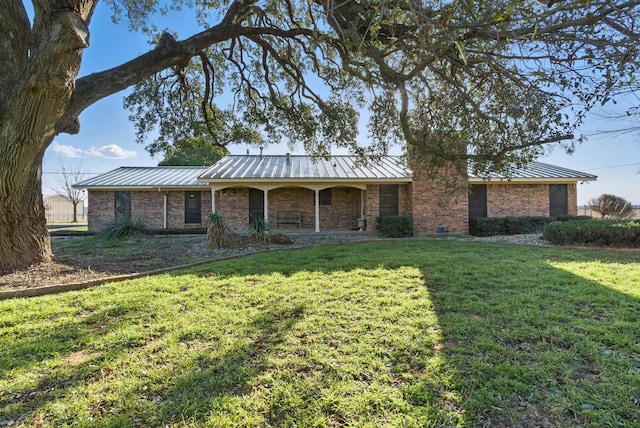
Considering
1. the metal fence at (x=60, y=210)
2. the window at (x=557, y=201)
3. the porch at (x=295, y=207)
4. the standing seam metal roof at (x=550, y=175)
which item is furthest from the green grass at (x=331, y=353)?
the metal fence at (x=60, y=210)

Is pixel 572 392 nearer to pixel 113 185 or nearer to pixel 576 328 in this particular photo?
pixel 576 328

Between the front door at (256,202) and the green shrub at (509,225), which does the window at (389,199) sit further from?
the front door at (256,202)

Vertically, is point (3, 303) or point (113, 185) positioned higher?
point (113, 185)

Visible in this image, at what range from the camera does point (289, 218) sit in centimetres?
1536

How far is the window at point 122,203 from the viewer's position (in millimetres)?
15984

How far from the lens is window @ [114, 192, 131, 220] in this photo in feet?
52.4

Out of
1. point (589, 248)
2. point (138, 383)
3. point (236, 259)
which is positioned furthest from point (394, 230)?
point (138, 383)

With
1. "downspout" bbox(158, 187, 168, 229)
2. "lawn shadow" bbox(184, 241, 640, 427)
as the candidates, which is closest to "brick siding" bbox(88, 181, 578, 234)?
"downspout" bbox(158, 187, 168, 229)

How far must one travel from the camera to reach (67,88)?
495cm

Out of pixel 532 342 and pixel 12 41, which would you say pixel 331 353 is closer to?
pixel 532 342

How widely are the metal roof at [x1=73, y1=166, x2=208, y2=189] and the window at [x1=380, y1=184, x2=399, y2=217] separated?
882 cm

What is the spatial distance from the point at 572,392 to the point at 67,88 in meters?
7.19

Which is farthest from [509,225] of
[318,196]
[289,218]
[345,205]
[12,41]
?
[12,41]

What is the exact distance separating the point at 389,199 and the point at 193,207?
9.99m
